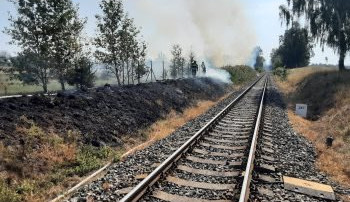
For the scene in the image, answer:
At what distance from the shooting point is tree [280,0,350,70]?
1438 inches

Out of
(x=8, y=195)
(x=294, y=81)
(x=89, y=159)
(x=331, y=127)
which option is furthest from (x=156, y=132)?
(x=294, y=81)

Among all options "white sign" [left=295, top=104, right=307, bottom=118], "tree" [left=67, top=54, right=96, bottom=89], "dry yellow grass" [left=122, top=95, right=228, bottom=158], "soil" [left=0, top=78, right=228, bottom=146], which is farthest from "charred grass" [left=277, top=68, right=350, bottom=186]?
"tree" [left=67, top=54, right=96, bottom=89]

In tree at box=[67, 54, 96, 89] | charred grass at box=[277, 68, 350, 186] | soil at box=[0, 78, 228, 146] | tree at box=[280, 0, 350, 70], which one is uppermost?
tree at box=[280, 0, 350, 70]

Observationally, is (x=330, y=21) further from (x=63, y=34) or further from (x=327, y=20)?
(x=63, y=34)

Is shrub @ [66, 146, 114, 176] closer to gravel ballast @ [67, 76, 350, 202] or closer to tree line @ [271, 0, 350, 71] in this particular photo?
gravel ballast @ [67, 76, 350, 202]

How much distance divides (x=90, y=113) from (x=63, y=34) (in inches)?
492

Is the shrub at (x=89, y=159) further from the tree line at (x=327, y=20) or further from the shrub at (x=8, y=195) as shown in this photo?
the tree line at (x=327, y=20)

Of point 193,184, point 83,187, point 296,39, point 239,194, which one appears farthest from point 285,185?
point 296,39

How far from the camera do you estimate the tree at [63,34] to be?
24078 millimetres

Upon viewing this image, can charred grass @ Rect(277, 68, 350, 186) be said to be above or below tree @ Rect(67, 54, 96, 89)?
below

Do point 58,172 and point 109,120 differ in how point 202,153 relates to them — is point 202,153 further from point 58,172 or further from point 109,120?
point 109,120

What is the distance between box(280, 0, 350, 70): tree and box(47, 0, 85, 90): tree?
84.6 feet

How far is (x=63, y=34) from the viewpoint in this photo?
24.8m

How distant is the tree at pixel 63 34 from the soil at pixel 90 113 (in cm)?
682
